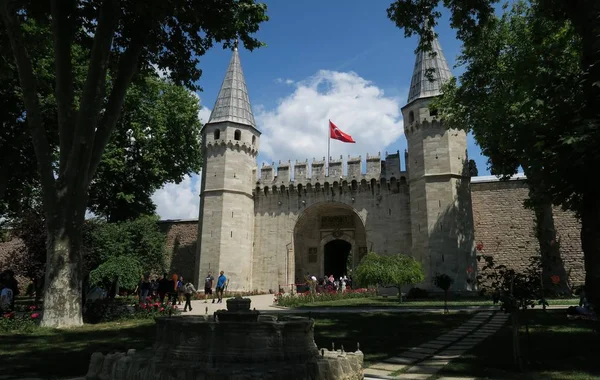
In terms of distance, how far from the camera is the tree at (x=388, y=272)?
626 inches

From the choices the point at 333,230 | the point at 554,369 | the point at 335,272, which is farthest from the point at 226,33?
the point at 335,272

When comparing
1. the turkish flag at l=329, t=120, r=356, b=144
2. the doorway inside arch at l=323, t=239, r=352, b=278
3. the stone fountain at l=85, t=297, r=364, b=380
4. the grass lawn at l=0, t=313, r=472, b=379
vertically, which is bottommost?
the grass lawn at l=0, t=313, r=472, b=379

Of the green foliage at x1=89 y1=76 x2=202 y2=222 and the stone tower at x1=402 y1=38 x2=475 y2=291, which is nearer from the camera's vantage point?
the stone tower at x1=402 y1=38 x2=475 y2=291

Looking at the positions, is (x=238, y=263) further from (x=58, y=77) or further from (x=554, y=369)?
(x=554, y=369)

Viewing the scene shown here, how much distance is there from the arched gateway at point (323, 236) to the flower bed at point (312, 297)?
14.0ft

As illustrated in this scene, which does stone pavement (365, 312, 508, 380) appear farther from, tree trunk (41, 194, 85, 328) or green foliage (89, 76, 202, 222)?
green foliage (89, 76, 202, 222)

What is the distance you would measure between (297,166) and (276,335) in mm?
22002

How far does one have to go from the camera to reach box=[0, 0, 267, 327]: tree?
9883mm

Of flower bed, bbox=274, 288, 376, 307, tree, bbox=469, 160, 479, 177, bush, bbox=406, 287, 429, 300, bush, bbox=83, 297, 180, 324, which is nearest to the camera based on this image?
bush, bbox=83, 297, 180, 324

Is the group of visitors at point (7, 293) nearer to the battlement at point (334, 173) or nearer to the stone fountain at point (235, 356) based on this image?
the stone fountain at point (235, 356)

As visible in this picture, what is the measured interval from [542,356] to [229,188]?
20.2m

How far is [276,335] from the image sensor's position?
449 cm

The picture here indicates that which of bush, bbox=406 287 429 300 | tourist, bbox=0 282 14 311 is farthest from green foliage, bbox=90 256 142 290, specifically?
bush, bbox=406 287 429 300

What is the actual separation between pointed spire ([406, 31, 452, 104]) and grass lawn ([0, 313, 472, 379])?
14.6m
